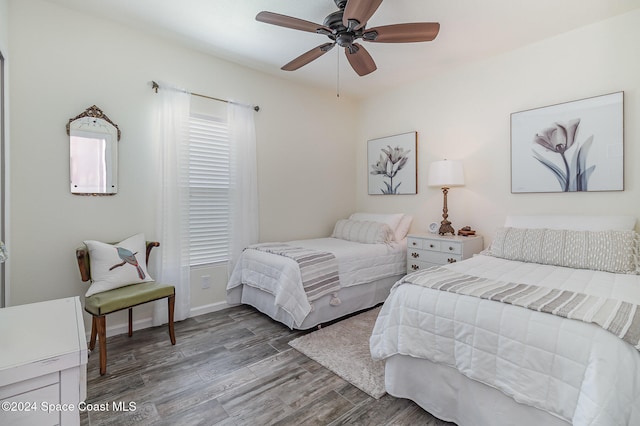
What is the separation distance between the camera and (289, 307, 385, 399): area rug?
80.9 inches

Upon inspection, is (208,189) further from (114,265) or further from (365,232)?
(365,232)

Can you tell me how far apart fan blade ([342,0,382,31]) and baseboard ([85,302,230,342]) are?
2969 millimetres

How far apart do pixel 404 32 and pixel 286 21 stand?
828 millimetres

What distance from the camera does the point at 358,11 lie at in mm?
1799

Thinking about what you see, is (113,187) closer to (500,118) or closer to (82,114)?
(82,114)

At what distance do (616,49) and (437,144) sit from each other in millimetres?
1695

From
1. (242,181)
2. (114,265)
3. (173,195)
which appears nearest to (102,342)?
(114,265)

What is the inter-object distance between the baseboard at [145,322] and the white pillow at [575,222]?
3.15 meters

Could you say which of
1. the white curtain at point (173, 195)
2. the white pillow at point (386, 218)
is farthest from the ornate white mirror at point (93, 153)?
the white pillow at point (386, 218)

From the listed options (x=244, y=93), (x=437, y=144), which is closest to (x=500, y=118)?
(x=437, y=144)

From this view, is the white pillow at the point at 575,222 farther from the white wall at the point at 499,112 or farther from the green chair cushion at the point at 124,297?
the green chair cushion at the point at 124,297

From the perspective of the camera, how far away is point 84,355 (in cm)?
99

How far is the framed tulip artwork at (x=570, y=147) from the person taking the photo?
2.55 m

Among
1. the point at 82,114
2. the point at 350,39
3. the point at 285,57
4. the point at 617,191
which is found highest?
the point at 285,57
